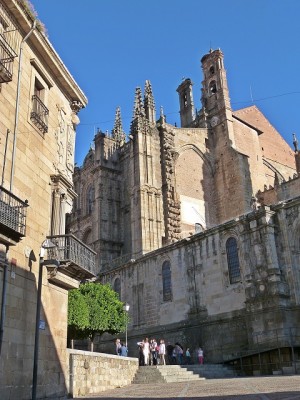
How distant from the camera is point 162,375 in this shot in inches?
690

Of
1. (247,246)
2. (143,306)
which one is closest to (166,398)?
(247,246)

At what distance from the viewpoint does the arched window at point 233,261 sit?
23.5 metres

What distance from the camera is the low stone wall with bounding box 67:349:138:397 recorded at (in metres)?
12.5

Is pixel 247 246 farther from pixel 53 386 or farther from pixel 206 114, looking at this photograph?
pixel 206 114

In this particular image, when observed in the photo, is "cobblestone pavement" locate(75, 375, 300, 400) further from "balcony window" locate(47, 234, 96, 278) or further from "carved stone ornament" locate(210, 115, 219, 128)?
"carved stone ornament" locate(210, 115, 219, 128)

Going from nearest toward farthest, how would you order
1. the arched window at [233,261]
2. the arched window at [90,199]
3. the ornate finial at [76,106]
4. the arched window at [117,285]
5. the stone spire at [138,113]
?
the ornate finial at [76,106]
the arched window at [233,261]
the arched window at [117,285]
the stone spire at [138,113]
the arched window at [90,199]

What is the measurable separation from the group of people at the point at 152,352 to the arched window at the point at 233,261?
4.90 metres

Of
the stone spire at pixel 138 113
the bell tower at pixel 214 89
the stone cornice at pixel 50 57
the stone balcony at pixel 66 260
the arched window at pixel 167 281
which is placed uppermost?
the bell tower at pixel 214 89

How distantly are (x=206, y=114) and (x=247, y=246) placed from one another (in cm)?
2310

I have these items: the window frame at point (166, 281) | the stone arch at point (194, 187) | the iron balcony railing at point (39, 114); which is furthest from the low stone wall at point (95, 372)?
the stone arch at point (194, 187)

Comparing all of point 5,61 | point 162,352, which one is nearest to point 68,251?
point 5,61

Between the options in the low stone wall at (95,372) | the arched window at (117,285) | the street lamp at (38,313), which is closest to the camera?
the street lamp at (38,313)

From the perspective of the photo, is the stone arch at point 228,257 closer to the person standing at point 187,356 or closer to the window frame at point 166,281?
the person standing at point 187,356

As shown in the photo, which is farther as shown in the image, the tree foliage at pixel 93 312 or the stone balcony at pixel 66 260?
the tree foliage at pixel 93 312
